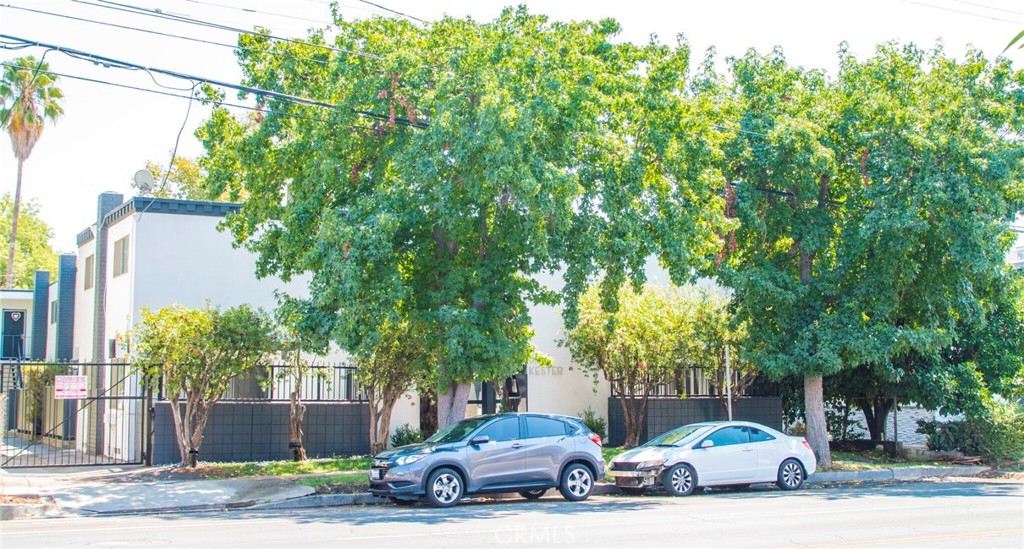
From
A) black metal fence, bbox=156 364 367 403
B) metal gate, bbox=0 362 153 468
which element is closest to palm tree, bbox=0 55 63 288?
metal gate, bbox=0 362 153 468

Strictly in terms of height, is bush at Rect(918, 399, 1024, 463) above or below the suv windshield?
below

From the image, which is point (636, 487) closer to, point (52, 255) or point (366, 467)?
point (366, 467)

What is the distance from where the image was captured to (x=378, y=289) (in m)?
17.0

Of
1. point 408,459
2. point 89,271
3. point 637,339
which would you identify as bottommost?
point 408,459

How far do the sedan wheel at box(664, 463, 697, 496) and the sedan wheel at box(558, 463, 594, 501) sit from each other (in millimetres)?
1648

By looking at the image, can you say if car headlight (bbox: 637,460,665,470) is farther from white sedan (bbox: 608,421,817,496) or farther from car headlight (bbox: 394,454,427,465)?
car headlight (bbox: 394,454,427,465)

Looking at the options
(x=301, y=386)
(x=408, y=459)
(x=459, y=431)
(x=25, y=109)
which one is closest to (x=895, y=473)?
(x=459, y=431)

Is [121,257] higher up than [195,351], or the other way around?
[121,257]

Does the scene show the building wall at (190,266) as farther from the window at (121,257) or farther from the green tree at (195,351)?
the green tree at (195,351)

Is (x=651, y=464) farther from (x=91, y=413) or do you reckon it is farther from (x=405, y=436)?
(x=91, y=413)

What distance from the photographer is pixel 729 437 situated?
730 inches

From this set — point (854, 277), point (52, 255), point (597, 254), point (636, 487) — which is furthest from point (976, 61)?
point (52, 255)

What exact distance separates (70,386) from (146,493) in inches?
159

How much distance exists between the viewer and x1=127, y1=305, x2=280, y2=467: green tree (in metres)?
19.0
